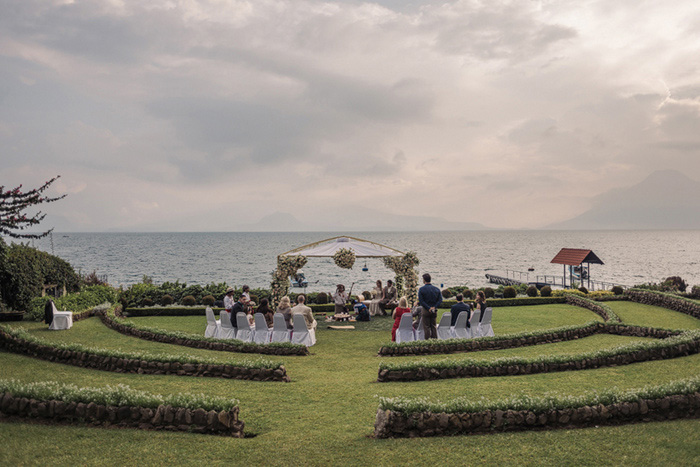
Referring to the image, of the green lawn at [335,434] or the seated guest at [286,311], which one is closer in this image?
the green lawn at [335,434]

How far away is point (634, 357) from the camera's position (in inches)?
423

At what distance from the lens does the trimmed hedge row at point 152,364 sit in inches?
A: 397

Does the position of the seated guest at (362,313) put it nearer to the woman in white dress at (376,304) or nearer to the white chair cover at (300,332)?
the woman in white dress at (376,304)

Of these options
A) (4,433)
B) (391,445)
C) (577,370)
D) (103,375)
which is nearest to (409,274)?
(577,370)

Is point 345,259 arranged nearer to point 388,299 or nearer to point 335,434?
point 388,299

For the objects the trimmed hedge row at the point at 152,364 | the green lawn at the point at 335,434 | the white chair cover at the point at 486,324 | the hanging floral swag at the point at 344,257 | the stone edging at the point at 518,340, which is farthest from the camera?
the hanging floral swag at the point at 344,257

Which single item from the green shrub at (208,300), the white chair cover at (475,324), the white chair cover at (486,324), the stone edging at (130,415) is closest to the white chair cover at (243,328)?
the white chair cover at (475,324)

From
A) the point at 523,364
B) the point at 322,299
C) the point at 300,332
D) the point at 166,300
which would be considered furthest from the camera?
the point at 322,299

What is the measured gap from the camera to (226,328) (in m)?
15.9

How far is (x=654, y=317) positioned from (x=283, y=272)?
1668 centimetres

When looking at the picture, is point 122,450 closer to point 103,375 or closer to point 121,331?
point 103,375

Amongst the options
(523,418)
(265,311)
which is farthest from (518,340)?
(265,311)

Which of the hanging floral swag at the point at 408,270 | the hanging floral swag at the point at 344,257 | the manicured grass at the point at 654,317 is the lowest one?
the manicured grass at the point at 654,317

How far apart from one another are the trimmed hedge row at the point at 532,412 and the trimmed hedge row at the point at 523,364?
10.4 feet
